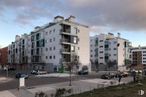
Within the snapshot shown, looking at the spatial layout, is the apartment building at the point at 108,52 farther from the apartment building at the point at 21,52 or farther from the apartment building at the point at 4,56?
the apartment building at the point at 4,56

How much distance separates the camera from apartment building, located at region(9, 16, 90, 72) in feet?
261

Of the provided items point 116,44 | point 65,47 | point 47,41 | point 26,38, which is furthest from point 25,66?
point 116,44

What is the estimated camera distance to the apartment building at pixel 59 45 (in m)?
79.7

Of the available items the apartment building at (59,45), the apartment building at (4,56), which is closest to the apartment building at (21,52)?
the apartment building at (59,45)

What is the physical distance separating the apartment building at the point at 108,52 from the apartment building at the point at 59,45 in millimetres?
29013

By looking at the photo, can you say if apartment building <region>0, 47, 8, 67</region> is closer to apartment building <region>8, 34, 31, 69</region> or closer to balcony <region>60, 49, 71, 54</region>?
apartment building <region>8, 34, 31, 69</region>

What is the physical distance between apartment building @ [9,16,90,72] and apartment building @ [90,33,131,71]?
2901 centimetres

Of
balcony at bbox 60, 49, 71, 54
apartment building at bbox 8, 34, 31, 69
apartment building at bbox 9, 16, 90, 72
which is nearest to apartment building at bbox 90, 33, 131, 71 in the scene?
apartment building at bbox 9, 16, 90, 72

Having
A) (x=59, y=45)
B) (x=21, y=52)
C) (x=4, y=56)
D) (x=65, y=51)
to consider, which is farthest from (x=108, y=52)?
(x=4, y=56)

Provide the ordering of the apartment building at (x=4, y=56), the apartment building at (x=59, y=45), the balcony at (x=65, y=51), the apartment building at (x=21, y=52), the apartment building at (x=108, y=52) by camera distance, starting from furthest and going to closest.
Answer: the apartment building at (x=4, y=56), the apartment building at (x=108, y=52), the apartment building at (x=21, y=52), the apartment building at (x=59, y=45), the balcony at (x=65, y=51)

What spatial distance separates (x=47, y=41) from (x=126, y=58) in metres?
51.8

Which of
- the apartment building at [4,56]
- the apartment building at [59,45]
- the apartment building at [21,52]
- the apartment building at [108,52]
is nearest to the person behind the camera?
the apartment building at [59,45]

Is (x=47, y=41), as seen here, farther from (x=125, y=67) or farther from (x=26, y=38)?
(x=125, y=67)

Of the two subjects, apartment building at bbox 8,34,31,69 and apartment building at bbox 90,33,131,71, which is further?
apartment building at bbox 90,33,131,71
